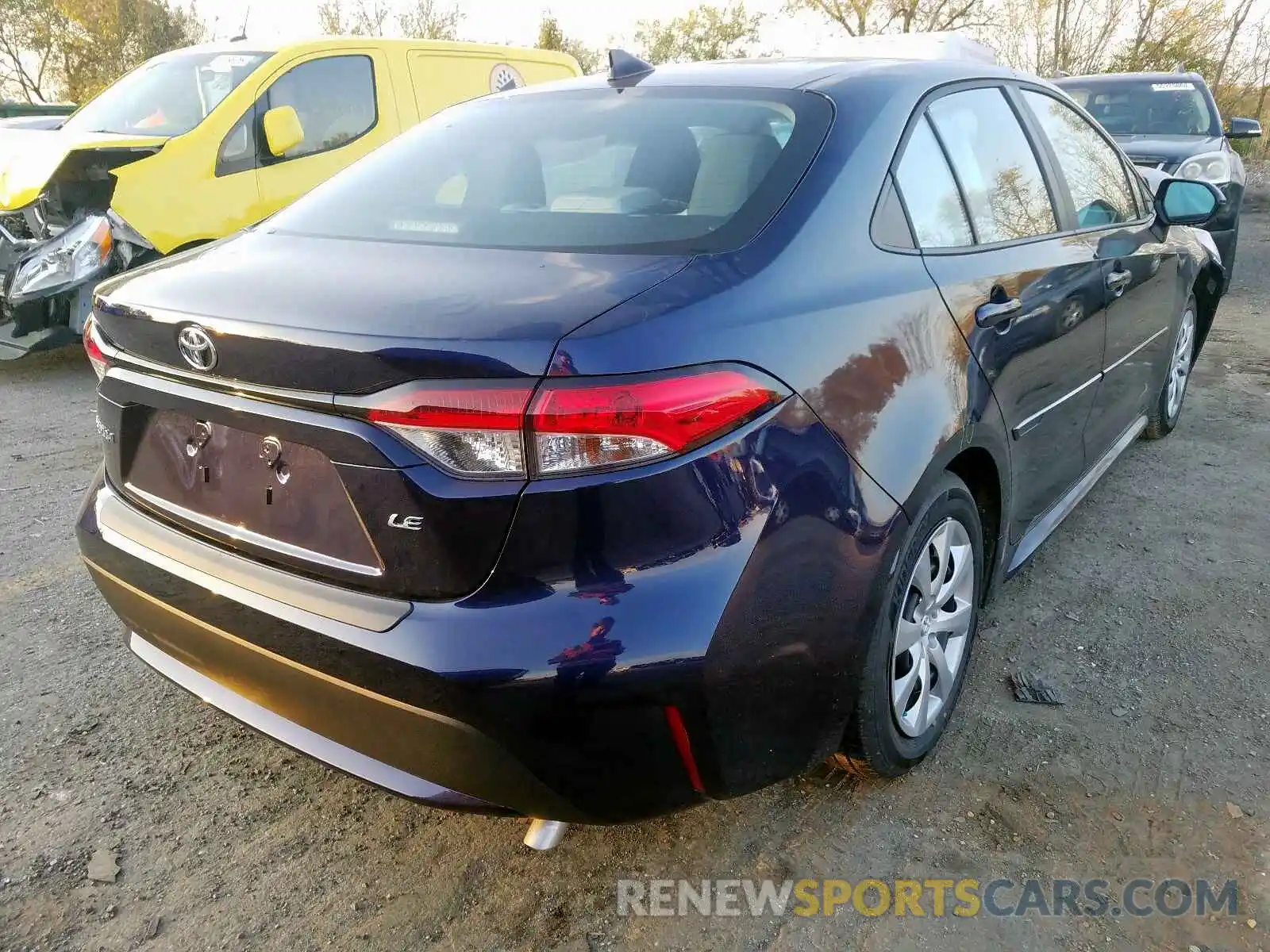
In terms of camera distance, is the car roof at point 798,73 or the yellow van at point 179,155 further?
the yellow van at point 179,155

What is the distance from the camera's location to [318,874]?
1994 mm

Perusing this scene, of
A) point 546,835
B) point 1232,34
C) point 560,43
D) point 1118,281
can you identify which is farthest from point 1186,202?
point 560,43

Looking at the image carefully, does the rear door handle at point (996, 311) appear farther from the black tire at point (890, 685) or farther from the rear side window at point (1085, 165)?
the rear side window at point (1085, 165)

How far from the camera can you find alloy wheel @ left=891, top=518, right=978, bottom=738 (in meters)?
2.12

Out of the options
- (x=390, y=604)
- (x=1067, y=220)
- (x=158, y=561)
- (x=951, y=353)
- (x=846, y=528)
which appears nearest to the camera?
(x=390, y=604)

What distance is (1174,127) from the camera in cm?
855

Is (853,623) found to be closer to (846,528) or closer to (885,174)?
(846,528)

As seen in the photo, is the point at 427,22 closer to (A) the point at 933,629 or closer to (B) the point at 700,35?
(B) the point at 700,35

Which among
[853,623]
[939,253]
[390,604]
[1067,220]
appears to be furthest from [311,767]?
[1067,220]

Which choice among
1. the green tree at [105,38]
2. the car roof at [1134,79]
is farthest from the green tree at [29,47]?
the car roof at [1134,79]

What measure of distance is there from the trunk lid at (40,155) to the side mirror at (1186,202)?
17.1ft

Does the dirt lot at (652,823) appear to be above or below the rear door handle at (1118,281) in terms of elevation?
below

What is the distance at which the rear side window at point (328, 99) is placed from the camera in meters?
6.04

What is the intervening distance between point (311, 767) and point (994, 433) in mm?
1825
